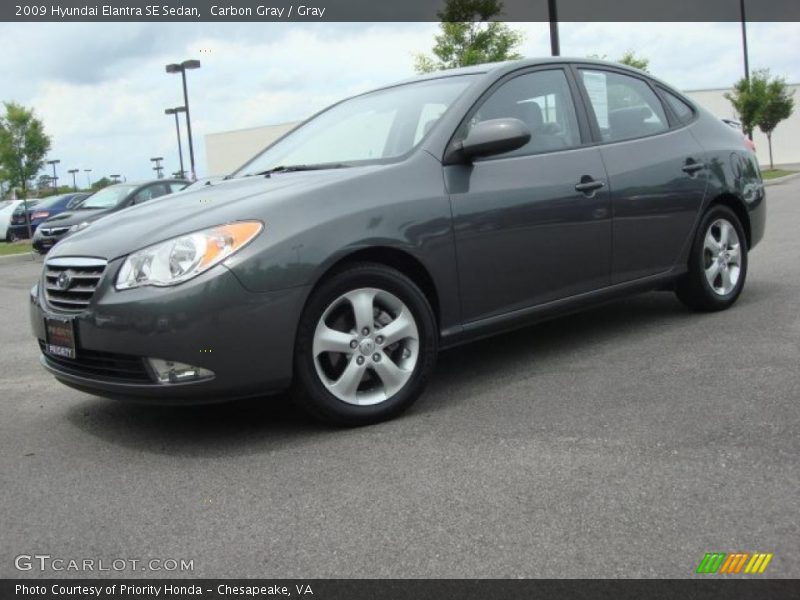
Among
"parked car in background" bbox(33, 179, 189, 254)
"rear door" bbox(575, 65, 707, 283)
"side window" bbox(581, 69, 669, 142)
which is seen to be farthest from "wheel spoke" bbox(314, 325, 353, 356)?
"parked car in background" bbox(33, 179, 189, 254)

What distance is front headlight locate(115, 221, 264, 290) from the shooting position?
3.21m

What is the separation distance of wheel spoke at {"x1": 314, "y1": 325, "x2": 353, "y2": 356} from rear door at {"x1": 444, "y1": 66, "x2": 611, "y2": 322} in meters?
0.69

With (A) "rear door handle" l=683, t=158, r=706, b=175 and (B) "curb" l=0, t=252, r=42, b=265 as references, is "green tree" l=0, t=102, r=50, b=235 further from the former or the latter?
(A) "rear door handle" l=683, t=158, r=706, b=175

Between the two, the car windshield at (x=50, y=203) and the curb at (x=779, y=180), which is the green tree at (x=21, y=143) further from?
the curb at (x=779, y=180)

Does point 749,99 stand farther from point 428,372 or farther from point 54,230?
point 428,372

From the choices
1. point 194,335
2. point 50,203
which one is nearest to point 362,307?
point 194,335

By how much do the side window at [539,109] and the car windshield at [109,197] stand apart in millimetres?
12057

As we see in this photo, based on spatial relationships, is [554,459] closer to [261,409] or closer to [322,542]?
[322,542]

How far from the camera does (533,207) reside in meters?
4.11

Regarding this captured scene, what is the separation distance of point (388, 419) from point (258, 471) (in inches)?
27.8

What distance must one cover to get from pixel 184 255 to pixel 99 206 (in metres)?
13.0


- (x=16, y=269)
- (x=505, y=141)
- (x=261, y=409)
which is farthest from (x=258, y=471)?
(x=16, y=269)

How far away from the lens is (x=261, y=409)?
12.9ft
